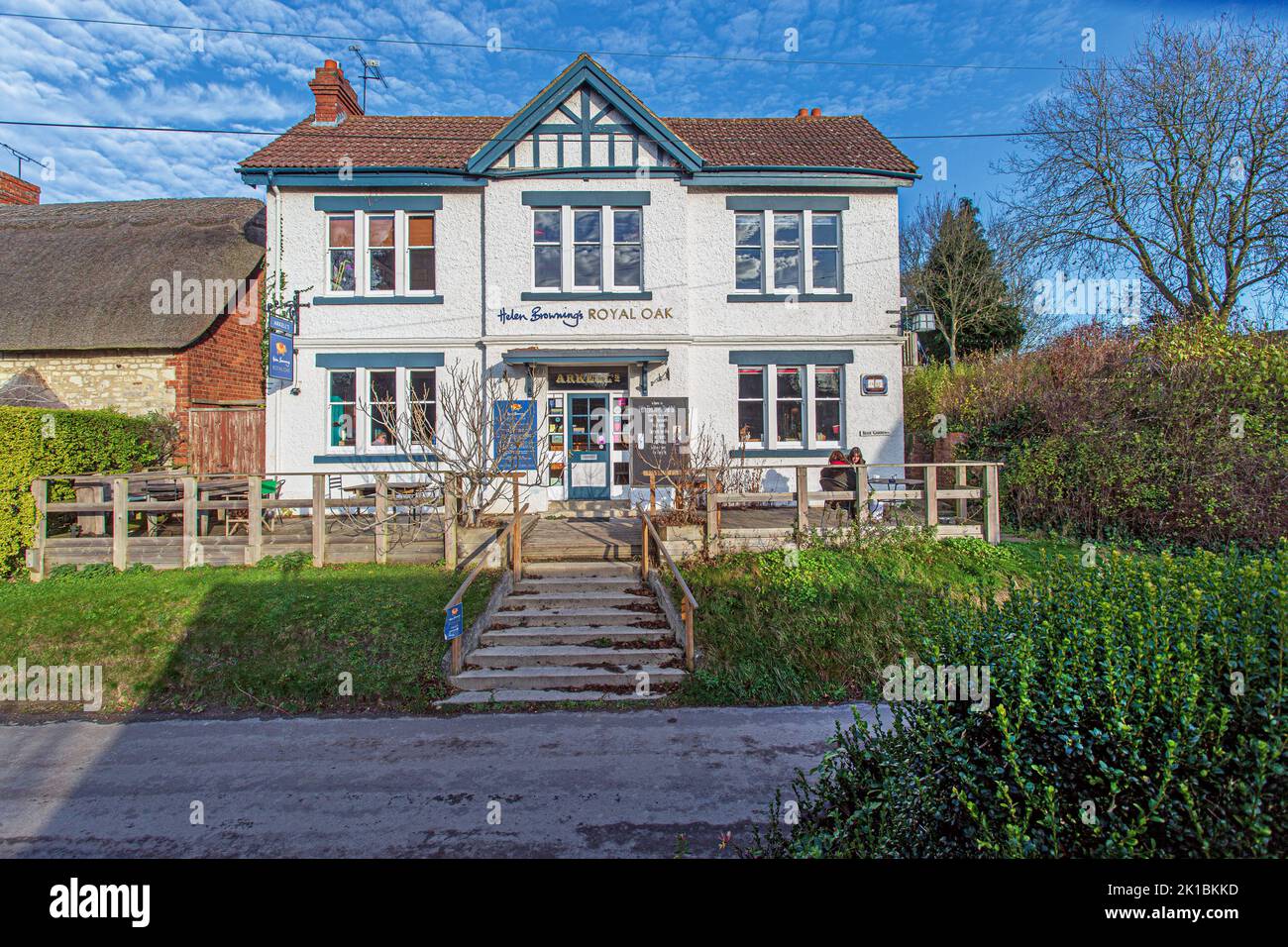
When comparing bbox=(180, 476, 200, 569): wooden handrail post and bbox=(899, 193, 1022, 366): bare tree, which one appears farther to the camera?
bbox=(899, 193, 1022, 366): bare tree

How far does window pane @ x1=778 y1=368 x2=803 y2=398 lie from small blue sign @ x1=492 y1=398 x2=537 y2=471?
5700 mm

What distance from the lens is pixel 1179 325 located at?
41.1 feet

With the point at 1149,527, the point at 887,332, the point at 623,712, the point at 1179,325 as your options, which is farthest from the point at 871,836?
the point at 887,332

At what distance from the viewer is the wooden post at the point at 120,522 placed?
10047mm

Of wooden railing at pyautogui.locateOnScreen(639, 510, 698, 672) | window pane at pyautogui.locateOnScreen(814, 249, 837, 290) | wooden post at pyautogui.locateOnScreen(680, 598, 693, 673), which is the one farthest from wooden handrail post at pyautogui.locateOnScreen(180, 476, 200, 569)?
window pane at pyautogui.locateOnScreen(814, 249, 837, 290)

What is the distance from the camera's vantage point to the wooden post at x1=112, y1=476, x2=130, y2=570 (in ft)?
33.0

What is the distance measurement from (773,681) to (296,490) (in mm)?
11892

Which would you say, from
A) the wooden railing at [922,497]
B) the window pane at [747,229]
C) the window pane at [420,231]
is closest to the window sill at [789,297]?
the window pane at [747,229]

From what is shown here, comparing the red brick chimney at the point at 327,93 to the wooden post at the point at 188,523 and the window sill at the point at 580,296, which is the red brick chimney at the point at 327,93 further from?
the wooden post at the point at 188,523

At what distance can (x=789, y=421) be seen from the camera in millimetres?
16266

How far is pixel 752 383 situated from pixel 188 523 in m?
11.4

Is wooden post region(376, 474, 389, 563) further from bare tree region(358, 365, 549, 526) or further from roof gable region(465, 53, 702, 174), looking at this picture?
roof gable region(465, 53, 702, 174)
